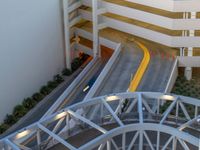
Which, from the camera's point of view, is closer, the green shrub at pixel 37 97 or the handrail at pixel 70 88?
the handrail at pixel 70 88

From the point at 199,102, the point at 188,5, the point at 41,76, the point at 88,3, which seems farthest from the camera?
the point at 88,3

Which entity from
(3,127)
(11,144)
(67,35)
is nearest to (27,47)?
(67,35)

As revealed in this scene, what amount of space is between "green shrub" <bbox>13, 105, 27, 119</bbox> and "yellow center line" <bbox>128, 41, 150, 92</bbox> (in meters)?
10.4

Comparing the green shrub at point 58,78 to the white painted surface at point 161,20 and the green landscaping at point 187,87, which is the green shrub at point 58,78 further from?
the green landscaping at point 187,87

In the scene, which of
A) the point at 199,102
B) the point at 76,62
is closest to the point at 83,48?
the point at 76,62

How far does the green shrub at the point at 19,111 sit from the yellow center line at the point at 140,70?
1037 cm

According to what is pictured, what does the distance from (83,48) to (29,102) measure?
11398mm

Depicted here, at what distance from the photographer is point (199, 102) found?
32.0 m

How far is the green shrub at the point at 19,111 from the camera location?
1784 inches

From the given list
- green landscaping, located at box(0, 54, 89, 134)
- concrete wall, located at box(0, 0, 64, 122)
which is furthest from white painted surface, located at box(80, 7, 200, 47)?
green landscaping, located at box(0, 54, 89, 134)

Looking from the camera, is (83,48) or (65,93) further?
(83,48)

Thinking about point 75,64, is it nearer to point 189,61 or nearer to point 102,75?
point 102,75

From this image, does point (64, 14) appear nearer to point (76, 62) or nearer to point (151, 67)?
point (76, 62)

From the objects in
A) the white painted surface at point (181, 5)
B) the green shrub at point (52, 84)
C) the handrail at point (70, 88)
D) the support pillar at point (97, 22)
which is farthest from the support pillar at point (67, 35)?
the white painted surface at point (181, 5)
